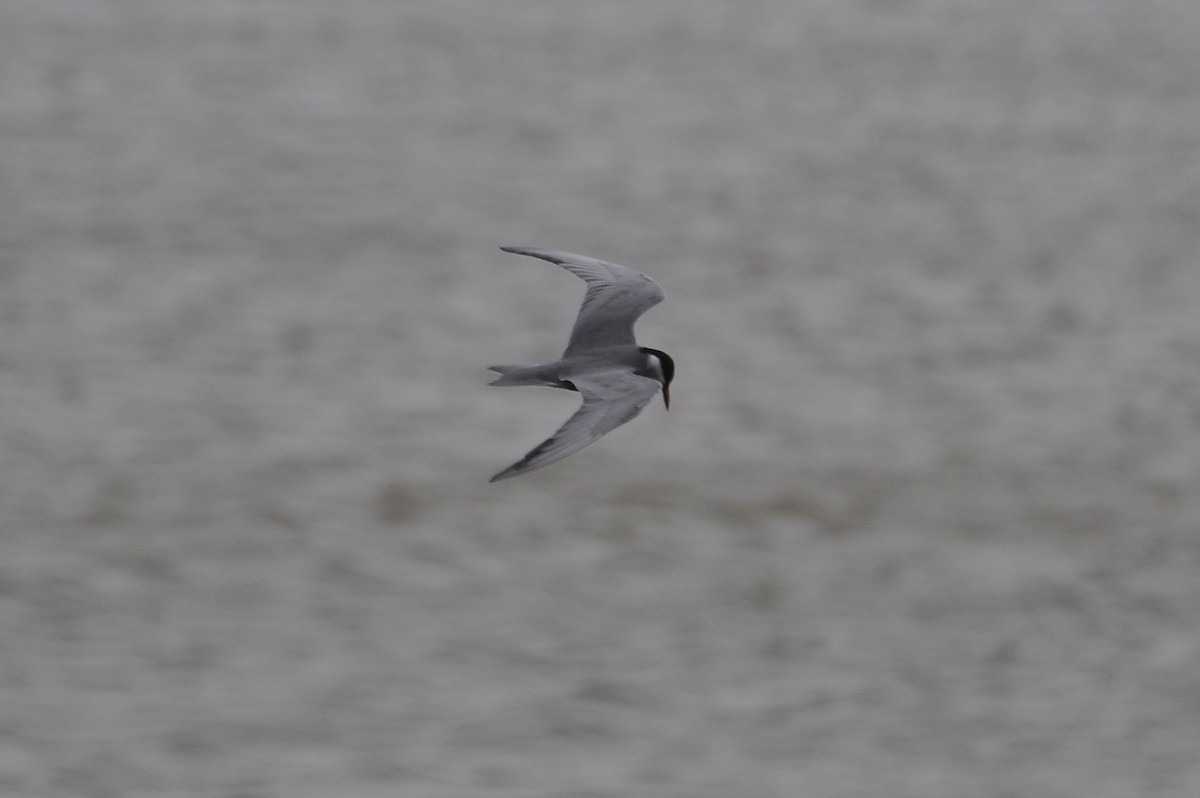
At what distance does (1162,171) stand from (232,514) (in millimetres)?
6558

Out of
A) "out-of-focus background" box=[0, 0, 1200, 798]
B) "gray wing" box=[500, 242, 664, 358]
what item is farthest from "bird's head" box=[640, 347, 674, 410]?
"out-of-focus background" box=[0, 0, 1200, 798]

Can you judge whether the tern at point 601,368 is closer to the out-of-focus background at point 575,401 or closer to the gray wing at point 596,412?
Answer: the gray wing at point 596,412

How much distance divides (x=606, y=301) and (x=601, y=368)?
598mm

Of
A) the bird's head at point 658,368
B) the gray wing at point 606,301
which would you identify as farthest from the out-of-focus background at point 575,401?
the bird's head at point 658,368

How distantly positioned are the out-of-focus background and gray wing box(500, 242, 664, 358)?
5.25 ft

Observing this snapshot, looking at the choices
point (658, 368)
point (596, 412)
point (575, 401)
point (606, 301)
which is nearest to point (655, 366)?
point (658, 368)

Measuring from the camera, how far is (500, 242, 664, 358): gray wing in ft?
15.3

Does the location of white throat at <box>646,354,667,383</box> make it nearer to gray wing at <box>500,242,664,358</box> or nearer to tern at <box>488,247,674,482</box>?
tern at <box>488,247,674,482</box>

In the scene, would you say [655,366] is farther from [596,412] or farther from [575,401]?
[575,401]

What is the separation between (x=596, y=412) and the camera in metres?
3.86

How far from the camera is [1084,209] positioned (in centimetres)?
1002

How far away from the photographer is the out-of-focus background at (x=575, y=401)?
19.0ft

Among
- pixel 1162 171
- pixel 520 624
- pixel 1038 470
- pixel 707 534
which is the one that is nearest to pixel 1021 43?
pixel 1162 171

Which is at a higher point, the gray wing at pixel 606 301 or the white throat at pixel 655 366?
the gray wing at pixel 606 301
